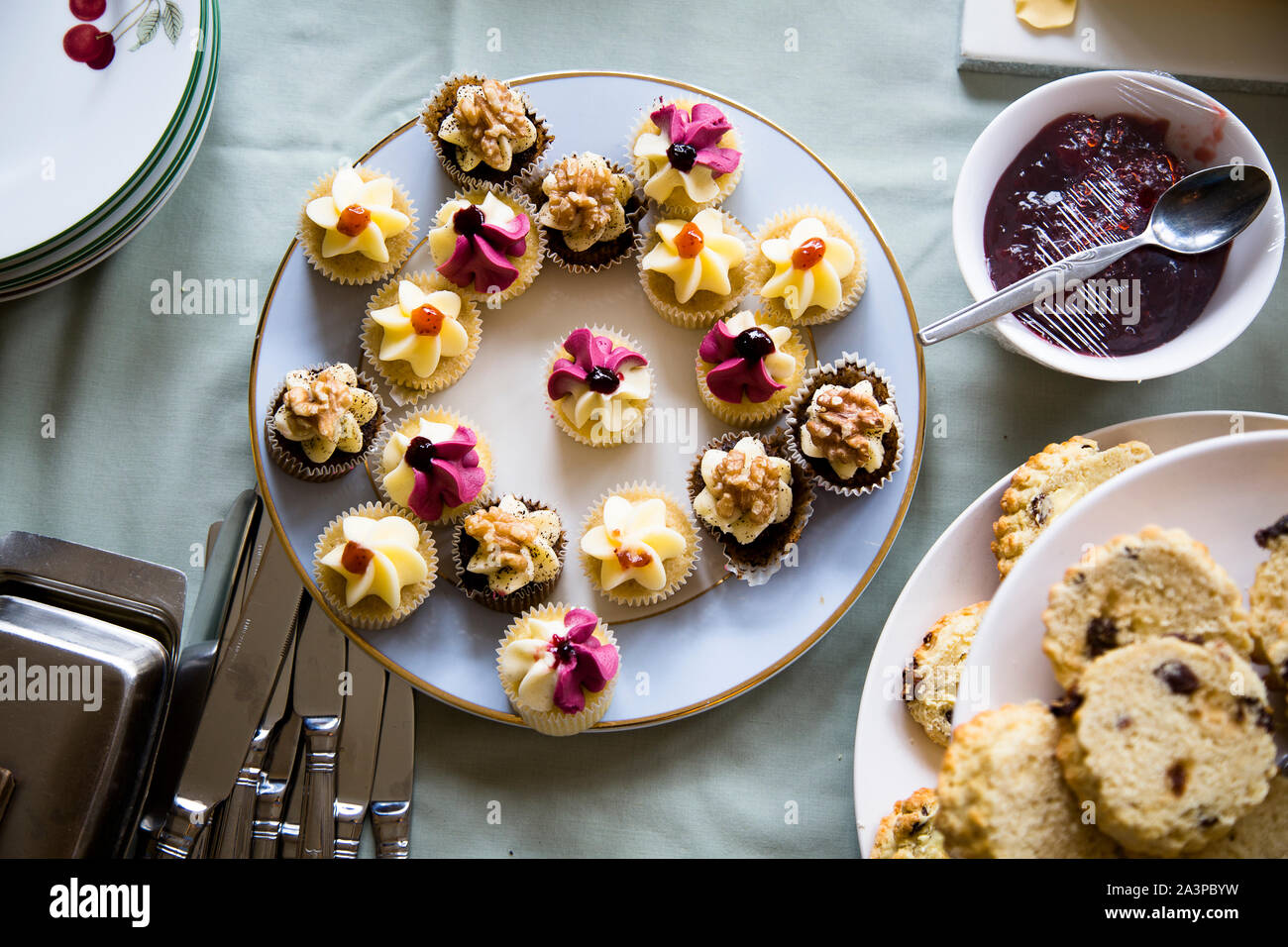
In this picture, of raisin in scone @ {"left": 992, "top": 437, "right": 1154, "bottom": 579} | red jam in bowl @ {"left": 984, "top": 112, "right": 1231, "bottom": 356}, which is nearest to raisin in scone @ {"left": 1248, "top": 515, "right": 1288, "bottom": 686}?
raisin in scone @ {"left": 992, "top": 437, "right": 1154, "bottom": 579}

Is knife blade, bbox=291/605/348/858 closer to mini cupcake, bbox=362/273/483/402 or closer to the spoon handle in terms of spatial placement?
mini cupcake, bbox=362/273/483/402

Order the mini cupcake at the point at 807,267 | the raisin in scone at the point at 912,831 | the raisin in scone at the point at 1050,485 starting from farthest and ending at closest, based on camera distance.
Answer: the mini cupcake at the point at 807,267 < the raisin in scone at the point at 1050,485 < the raisin in scone at the point at 912,831

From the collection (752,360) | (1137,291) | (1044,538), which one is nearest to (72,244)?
(752,360)

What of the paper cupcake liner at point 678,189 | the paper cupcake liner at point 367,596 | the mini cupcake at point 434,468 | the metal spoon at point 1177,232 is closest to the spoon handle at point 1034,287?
the metal spoon at point 1177,232

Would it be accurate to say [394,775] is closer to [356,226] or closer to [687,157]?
[356,226]

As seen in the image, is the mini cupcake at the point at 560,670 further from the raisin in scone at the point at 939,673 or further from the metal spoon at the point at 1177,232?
the metal spoon at the point at 1177,232

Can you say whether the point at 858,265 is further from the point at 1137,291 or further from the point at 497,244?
the point at 497,244

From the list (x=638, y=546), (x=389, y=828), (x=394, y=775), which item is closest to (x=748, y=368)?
(x=638, y=546)

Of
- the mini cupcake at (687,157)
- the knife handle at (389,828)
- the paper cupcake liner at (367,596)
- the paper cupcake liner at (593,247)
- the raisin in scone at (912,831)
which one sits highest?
the mini cupcake at (687,157)
